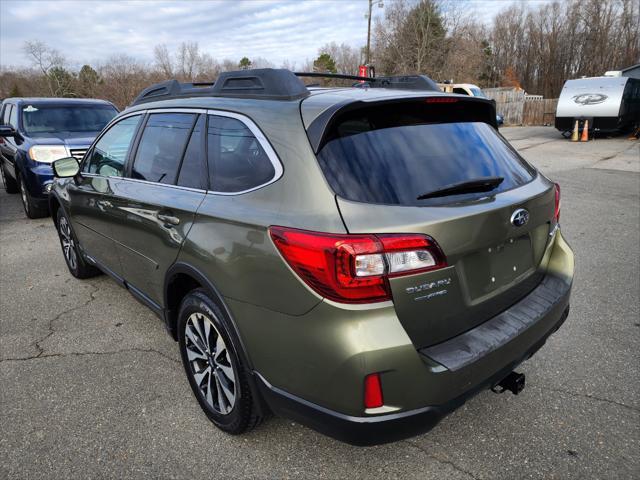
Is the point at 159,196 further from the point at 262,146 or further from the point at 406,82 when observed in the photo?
the point at 406,82

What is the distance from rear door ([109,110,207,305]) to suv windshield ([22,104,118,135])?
5963mm

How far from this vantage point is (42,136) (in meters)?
7.62

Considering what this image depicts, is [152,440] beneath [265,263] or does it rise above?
beneath

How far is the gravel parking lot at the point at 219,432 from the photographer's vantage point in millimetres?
2230

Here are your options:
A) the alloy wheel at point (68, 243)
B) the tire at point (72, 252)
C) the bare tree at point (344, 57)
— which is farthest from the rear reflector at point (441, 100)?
the bare tree at point (344, 57)

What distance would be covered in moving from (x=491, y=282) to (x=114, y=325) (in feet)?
10.1

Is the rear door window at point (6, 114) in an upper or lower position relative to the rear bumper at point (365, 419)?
upper

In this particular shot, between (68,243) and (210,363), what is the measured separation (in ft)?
10.6

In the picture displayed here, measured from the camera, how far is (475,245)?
6.21 ft

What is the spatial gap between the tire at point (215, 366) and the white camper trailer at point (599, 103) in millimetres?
21175

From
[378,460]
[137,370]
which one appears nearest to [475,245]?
[378,460]

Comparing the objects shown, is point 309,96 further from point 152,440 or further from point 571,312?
point 571,312

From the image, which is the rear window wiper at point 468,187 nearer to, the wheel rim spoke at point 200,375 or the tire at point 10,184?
the wheel rim spoke at point 200,375

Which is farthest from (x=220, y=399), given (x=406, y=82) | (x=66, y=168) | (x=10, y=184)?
(x=10, y=184)
